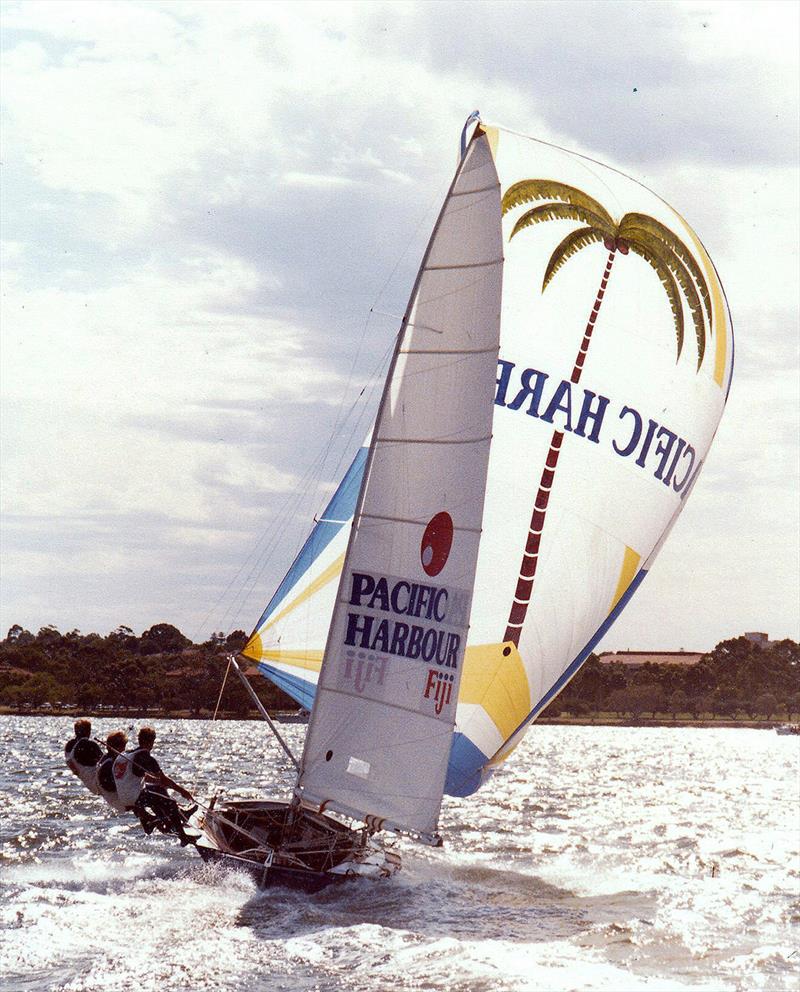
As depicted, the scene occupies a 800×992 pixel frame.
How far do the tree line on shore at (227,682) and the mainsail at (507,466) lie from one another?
70512 millimetres

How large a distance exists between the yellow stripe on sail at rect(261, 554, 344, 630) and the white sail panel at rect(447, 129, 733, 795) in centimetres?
249

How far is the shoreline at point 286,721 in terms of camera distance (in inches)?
4203

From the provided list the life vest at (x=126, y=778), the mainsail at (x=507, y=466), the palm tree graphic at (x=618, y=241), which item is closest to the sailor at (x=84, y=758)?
the life vest at (x=126, y=778)

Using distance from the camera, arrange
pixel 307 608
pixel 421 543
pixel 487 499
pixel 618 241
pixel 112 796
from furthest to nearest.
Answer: pixel 307 608
pixel 618 241
pixel 487 499
pixel 112 796
pixel 421 543

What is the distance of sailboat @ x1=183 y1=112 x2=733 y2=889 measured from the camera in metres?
15.7

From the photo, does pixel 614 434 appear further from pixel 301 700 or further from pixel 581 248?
pixel 301 700

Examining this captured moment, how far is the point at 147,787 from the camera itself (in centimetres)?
1766

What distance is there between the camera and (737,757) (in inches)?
3044

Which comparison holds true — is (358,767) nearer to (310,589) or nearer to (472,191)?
(310,589)

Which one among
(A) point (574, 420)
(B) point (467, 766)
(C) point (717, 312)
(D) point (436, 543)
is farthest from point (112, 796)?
(C) point (717, 312)

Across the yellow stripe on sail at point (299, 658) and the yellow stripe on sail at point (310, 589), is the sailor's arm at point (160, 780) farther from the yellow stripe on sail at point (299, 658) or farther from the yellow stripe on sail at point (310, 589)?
the yellow stripe on sail at point (310, 589)

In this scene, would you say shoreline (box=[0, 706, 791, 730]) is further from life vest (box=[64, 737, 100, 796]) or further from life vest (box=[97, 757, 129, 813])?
life vest (box=[64, 737, 100, 796])

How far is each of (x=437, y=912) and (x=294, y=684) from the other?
383 centimetres

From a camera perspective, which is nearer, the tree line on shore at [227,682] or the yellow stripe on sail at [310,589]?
the yellow stripe on sail at [310,589]
